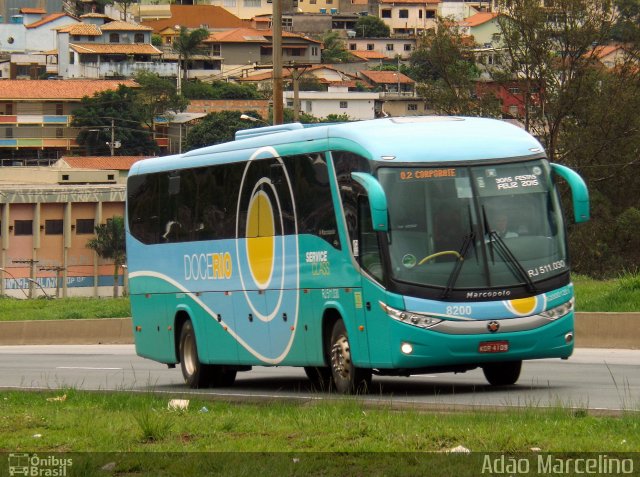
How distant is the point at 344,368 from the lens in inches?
637

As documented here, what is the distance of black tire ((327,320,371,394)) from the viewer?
629 inches

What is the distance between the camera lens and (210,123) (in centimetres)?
11544

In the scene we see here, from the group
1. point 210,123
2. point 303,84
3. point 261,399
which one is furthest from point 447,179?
point 303,84

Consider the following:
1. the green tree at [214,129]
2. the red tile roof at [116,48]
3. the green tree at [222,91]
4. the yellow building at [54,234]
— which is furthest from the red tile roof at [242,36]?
the yellow building at [54,234]

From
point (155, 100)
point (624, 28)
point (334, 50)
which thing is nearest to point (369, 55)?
point (334, 50)

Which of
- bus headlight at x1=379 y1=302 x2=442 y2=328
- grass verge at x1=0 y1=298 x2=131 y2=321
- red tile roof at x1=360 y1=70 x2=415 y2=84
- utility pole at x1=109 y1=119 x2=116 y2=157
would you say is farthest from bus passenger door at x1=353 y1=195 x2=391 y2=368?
red tile roof at x1=360 y1=70 x2=415 y2=84

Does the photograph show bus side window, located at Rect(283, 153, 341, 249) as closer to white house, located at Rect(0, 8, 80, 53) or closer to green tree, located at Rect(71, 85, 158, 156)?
green tree, located at Rect(71, 85, 158, 156)

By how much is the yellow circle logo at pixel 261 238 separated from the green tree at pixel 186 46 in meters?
144

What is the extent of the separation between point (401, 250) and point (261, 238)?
133 inches

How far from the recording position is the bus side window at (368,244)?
1537 centimetres

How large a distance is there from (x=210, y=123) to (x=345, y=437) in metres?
105

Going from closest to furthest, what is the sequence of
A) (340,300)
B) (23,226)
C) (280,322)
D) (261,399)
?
A: (261,399) < (340,300) < (280,322) < (23,226)

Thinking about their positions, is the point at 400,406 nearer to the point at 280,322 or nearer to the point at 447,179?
the point at 447,179

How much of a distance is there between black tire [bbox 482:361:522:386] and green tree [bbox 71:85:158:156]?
103 metres
